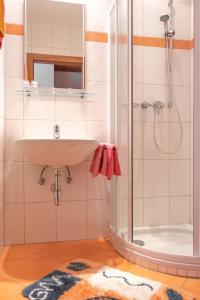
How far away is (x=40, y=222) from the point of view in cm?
216

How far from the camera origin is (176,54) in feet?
7.02

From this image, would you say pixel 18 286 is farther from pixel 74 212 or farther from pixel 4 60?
pixel 4 60

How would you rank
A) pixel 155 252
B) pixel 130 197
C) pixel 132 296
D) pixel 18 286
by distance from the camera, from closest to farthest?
pixel 132 296 → pixel 18 286 → pixel 155 252 → pixel 130 197

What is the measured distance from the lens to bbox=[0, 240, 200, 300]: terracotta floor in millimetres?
1467

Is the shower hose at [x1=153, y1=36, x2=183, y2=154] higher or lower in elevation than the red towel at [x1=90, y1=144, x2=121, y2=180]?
higher

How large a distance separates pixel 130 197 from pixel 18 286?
873mm

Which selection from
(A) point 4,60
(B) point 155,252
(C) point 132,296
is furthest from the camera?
(A) point 4,60

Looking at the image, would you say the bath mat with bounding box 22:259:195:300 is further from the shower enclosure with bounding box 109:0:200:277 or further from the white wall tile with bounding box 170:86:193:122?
the white wall tile with bounding box 170:86:193:122

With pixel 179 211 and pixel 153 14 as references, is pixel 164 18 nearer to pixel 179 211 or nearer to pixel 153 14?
pixel 153 14

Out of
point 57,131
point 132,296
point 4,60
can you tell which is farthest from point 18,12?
point 132,296

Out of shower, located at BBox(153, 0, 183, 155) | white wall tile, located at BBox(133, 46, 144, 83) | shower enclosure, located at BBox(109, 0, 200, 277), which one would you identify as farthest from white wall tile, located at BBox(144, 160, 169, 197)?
white wall tile, located at BBox(133, 46, 144, 83)

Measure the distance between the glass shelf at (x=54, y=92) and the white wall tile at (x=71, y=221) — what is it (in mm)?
885

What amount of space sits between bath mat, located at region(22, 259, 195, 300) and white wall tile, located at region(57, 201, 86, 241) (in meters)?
0.59

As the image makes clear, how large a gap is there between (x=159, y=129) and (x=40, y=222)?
123 centimetres
